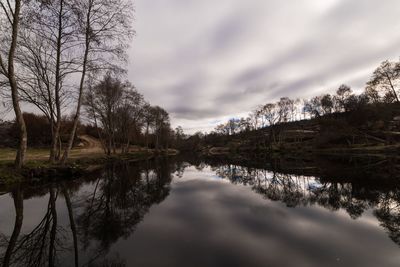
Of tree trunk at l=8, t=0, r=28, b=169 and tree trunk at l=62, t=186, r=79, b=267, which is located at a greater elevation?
tree trunk at l=8, t=0, r=28, b=169

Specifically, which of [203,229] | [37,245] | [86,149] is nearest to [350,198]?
[203,229]

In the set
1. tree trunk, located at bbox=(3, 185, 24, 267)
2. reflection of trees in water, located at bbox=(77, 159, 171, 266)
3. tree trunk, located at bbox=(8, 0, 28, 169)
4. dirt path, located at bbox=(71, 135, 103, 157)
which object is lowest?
reflection of trees in water, located at bbox=(77, 159, 171, 266)

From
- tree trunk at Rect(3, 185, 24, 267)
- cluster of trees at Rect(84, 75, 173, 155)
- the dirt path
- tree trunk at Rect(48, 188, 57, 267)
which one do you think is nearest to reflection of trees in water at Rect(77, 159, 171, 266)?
tree trunk at Rect(48, 188, 57, 267)

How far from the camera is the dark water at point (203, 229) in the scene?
14.8 feet

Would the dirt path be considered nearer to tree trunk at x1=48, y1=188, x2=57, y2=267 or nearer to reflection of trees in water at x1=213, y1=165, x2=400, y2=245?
tree trunk at x1=48, y1=188, x2=57, y2=267

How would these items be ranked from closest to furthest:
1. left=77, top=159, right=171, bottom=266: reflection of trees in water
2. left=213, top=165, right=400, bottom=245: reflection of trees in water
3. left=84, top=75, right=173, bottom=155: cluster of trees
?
1. left=77, top=159, right=171, bottom=266: reflection of trees in water
2. left=213, top=165, right=400, bottom=245: reflection of trees in water
3. left=84, top=75, right=173, bottom=155: cluster of trees

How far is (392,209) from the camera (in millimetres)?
7320

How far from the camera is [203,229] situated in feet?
20.4

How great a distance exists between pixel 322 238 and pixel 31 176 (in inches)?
639

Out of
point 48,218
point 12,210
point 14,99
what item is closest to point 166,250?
point 48,218

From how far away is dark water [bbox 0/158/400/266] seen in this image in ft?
14.8

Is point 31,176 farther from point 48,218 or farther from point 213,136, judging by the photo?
point 213,136

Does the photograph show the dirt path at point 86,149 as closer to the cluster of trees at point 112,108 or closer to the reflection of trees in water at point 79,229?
the cluster of trees at point 112,108

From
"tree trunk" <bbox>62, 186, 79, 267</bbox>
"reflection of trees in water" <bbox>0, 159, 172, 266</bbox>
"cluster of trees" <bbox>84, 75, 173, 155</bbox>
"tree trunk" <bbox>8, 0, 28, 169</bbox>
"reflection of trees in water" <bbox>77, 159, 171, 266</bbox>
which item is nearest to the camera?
"reflection of trees in water" <bbox>0, 159, 172, 266</bbox>
